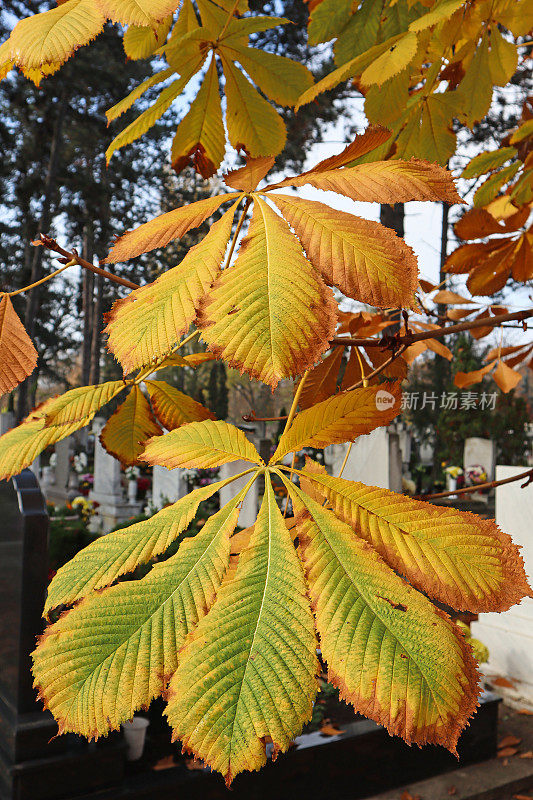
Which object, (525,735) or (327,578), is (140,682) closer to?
(327,578)

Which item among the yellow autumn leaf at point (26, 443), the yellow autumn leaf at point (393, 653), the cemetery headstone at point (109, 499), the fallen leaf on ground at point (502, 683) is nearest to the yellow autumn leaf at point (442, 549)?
the yellow autumn leaf at point (393, 653)

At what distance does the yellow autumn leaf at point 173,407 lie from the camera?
762mm

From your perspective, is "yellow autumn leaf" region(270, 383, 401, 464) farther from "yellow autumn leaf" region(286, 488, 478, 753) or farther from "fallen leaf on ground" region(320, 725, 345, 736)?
"fallen leaf on ground" region(320, 725, 345, 736)

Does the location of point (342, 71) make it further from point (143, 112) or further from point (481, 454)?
point (481, 454)

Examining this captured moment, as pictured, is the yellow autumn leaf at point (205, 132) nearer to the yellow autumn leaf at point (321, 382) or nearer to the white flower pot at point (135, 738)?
the yellow autumn leaf at point (321, 382)

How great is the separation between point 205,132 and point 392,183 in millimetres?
422

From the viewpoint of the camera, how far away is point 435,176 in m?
0.43

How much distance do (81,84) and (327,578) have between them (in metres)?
14.2

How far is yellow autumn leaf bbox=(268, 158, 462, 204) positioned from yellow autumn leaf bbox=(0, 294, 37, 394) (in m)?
0.26

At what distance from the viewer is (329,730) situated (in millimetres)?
3203

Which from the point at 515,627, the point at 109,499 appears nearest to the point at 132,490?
the point at 109,499

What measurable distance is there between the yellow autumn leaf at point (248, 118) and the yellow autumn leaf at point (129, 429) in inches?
13.1

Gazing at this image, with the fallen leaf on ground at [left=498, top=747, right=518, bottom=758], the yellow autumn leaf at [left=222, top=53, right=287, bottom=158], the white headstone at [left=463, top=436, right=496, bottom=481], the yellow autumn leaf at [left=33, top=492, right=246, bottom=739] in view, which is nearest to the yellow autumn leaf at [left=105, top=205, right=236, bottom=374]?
the yellow autumn leaf at [left=33, top=492, right=246, bottom=739]

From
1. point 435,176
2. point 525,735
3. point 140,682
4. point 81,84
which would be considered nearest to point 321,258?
point 435,176
